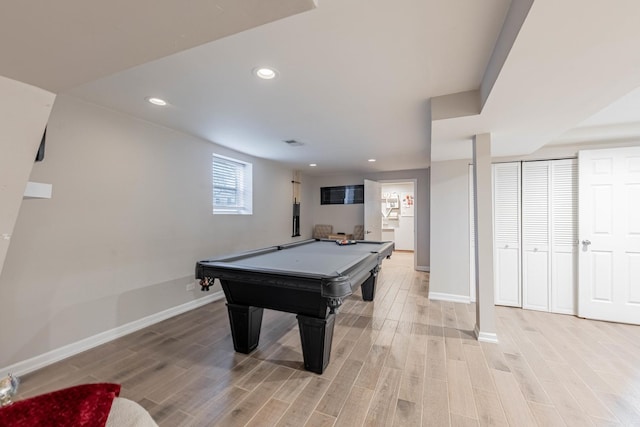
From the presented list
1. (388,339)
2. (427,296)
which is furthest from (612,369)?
(427,296)

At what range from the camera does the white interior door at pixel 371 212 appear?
586cm

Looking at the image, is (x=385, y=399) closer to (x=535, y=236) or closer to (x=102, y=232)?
(x=102, y=232)

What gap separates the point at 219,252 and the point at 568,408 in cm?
393

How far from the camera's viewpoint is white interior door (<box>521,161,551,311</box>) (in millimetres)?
3395

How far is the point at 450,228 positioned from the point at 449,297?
1.04 m

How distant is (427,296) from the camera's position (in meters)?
4.05

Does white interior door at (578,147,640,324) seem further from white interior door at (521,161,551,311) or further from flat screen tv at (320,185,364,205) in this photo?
flat screen tv at (320,185,364,205)

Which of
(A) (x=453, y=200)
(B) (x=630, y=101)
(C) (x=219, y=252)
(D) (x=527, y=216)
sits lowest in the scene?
(C) (x=219, y=252)

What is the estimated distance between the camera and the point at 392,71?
75.2 inches

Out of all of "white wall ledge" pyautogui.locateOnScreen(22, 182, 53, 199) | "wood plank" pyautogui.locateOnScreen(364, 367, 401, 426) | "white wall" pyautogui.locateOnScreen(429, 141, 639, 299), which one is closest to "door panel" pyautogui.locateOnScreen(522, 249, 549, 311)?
"white wall" pyautogui.locateOnScreen(429, 141, 639, 299)

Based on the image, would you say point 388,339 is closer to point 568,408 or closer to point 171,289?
point 568,408

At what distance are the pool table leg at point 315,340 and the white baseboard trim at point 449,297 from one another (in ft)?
8.14

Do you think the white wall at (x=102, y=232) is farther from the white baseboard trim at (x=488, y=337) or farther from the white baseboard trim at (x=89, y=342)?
the white baseboard trim at (x=488, y=337)

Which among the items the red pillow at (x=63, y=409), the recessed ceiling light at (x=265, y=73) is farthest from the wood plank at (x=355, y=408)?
the recessed ceiling light at (x=265, y=73)
